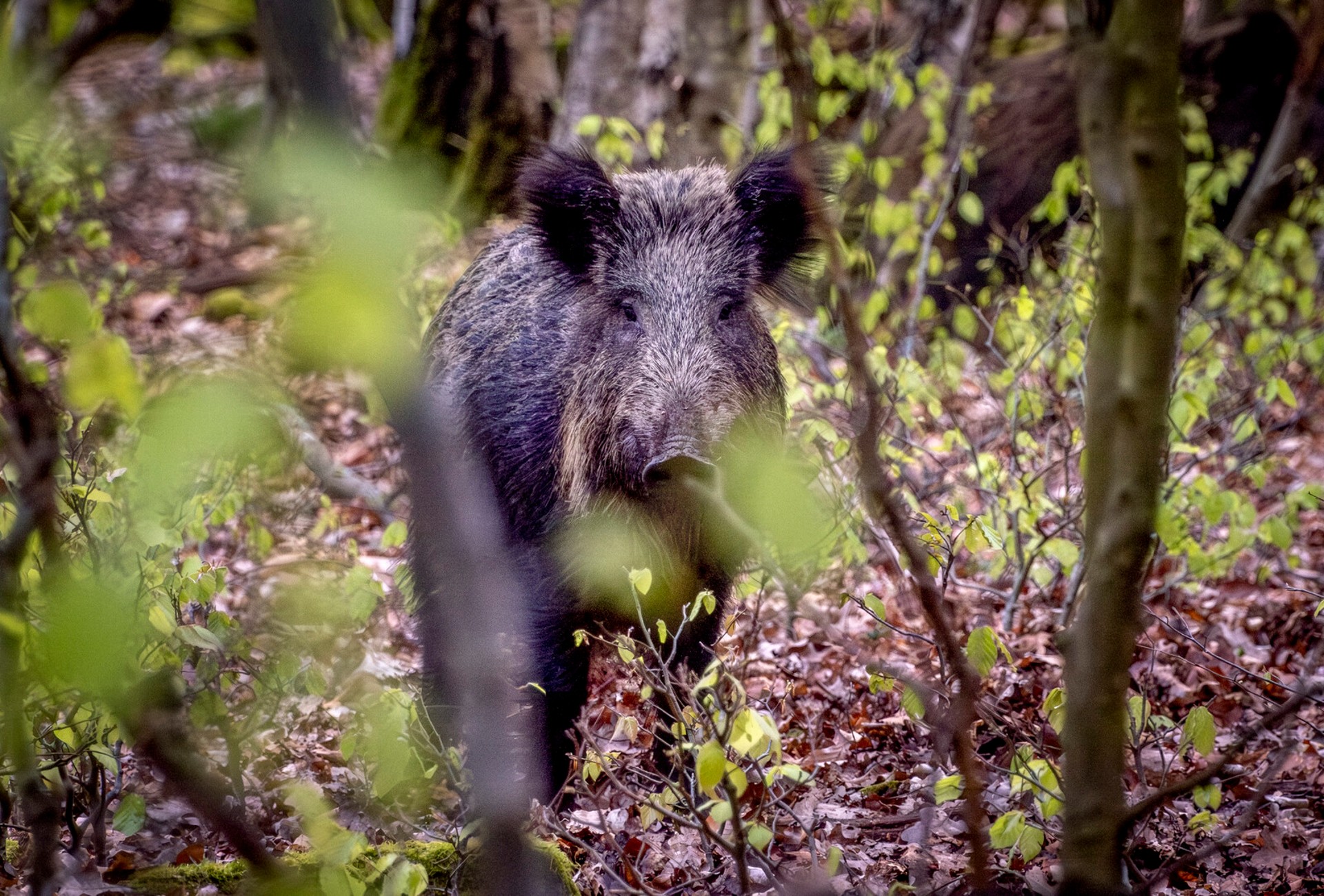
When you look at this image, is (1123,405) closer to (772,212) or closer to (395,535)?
(772,212)

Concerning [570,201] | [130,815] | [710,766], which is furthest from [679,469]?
[130,815]

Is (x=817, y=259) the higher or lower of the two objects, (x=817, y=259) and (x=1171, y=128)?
the lower

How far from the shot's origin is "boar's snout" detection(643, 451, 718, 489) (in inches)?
122

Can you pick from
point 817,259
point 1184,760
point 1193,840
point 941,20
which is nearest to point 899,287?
point 941,20

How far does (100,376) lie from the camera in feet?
3.72

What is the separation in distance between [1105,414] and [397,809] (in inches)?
86.3

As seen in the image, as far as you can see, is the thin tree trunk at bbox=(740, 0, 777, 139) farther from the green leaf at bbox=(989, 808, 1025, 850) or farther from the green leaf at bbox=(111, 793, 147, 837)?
the green leaf at bbox=(111, 793, 147, 837)

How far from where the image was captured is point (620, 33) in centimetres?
784

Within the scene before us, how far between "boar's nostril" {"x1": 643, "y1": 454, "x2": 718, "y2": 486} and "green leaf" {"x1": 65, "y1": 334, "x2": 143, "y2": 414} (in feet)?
6.73

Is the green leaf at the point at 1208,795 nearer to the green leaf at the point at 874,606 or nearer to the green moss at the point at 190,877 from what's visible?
the green leaf at the point at 874,606

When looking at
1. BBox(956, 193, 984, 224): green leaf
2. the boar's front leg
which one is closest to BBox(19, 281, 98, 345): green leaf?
the boar's front leg

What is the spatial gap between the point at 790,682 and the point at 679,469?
82 cm

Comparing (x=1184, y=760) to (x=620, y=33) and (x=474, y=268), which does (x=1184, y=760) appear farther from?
(x=620, y=33)

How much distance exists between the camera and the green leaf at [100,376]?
1.13m
